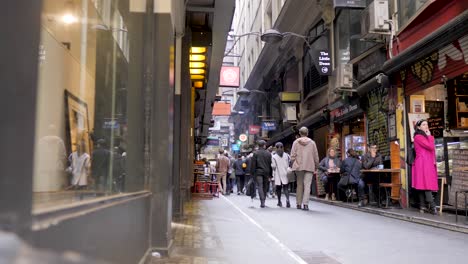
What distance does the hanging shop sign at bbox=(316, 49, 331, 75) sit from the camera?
61.9ft

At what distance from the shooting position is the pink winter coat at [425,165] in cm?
1067

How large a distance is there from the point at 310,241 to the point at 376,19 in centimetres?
825

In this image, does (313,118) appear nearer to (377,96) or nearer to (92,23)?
(377,96)

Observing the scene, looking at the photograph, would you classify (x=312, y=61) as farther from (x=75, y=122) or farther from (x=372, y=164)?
(x=75, y=122)

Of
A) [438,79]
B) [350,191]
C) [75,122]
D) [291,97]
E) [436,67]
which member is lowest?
[350,191]

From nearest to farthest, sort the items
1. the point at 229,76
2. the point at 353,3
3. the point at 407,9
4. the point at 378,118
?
the point at 407,9 < the point at 378,118 < the point at 353,3 < the point at 229,76

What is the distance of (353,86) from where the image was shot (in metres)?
16.5

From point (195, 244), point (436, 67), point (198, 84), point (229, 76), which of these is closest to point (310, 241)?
point (195, 244)

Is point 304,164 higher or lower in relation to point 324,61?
lower

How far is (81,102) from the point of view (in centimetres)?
296

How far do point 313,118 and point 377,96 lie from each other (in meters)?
6.94

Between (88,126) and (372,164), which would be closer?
(88,126)

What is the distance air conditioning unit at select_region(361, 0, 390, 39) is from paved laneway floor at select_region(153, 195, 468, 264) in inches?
223

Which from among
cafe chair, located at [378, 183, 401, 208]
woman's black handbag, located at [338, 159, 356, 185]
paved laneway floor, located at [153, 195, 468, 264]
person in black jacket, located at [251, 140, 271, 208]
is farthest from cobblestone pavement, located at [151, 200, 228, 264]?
woman's black handbag, located at [338, 159, 356, 185]
